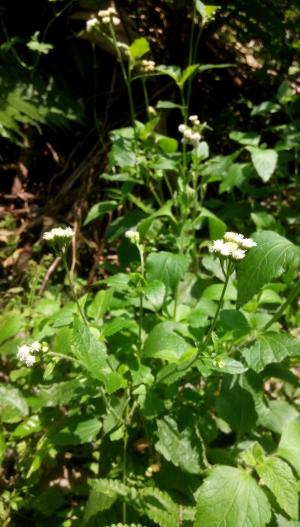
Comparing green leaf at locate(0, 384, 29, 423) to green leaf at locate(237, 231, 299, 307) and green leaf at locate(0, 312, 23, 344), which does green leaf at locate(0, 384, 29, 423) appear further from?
green leaf at locate(237, 231, 299, 307)

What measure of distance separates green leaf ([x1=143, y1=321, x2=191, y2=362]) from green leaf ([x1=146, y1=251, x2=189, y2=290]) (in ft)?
0.59

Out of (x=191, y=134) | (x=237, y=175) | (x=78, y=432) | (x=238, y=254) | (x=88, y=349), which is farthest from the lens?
(x=237, y=175)

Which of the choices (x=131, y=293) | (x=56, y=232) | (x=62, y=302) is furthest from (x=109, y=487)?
(x=62, y=302)

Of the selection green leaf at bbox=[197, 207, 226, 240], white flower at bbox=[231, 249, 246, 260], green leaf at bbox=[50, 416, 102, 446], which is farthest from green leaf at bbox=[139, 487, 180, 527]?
green leaf at bbox=[197, 207, 226, 240]

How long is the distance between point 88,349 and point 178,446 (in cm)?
51

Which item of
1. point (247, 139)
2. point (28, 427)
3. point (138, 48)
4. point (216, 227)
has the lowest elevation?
point (28, 427)

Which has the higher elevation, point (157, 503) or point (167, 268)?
point (167, 268)

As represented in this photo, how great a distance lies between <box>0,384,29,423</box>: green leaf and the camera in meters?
1.58

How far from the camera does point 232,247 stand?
113cm

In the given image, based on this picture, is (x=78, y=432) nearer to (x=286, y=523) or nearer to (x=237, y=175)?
(x=286, y=523)

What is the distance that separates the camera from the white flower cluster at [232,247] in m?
1.11

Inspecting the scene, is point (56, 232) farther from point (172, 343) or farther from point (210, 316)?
point (210, 316)

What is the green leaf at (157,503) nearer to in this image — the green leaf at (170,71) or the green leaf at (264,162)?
the green leaf at (264,162)

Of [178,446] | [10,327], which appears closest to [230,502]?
[178,446]
